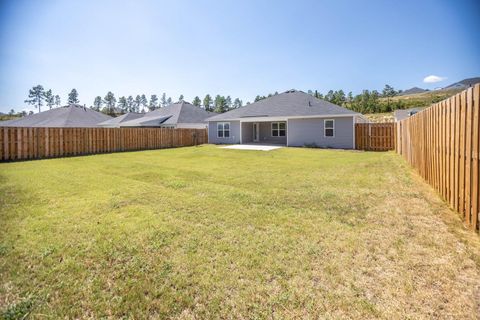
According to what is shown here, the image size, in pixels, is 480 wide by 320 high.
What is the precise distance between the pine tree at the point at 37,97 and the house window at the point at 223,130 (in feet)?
246

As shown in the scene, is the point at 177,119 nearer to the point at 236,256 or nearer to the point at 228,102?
the point at 236,256

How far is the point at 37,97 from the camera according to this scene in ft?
240

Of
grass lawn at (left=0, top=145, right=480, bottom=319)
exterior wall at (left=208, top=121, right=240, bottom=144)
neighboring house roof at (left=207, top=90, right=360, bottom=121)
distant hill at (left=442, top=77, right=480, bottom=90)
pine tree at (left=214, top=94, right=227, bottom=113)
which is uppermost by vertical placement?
pine tree at (left=214, top=94, right=227, bottom=113)

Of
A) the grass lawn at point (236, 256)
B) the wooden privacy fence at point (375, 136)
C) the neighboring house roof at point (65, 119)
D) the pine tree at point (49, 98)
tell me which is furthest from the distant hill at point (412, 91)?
the pine tree at point (49, 98)

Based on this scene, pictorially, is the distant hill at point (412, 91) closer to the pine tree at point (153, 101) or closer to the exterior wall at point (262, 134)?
the exterior wall at point (262, 134)

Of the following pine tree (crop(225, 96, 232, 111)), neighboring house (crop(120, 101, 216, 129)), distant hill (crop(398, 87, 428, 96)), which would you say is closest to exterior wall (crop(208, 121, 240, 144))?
neighboring house (crop(120, 101, 216, 129))

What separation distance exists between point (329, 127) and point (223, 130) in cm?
979

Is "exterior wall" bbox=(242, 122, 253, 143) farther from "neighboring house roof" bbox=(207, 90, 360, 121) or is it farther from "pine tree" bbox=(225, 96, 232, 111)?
"pine tree" bbox=(225, 96, 232, 111)

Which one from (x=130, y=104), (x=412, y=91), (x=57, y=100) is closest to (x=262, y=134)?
(x=412, y=91)

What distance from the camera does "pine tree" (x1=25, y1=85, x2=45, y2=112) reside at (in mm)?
71850

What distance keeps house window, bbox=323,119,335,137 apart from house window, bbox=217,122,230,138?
8.95 metres

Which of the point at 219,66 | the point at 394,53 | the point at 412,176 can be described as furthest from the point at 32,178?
the point at 394,53

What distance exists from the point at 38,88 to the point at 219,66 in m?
78.0

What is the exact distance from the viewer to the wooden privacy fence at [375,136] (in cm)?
1716
